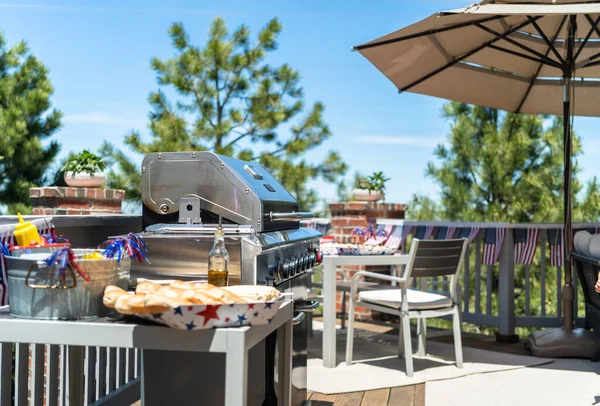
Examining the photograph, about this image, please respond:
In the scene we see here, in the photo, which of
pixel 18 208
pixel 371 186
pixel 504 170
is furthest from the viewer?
pixel 18 208

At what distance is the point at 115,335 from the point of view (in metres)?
1.67

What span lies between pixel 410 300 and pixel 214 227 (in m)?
2.18

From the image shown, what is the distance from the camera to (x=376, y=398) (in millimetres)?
3719

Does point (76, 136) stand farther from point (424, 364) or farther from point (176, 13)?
point (424, 364)

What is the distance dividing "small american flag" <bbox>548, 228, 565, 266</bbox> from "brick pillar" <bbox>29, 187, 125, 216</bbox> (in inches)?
160

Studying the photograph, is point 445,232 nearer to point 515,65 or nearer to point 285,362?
point 515,65

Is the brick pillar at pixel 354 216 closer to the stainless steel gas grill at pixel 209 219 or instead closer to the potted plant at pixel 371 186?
the potted plant at pixel 371 186

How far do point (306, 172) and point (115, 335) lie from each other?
519 inches

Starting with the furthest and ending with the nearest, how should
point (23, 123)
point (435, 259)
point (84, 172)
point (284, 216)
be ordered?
1. point (23, 123)
2. point (84, 172)
3. point (435, 259)
4. point (284, 216)

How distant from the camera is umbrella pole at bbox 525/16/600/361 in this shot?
15.6 ft

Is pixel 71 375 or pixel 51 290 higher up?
pixel 51 290

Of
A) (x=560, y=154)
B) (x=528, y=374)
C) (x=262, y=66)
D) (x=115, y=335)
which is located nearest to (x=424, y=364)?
(x=528, y=374)

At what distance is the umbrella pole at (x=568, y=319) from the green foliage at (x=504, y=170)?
658cm

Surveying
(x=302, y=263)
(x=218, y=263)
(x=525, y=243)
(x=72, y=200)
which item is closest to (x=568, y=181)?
(x=525, y=243)
